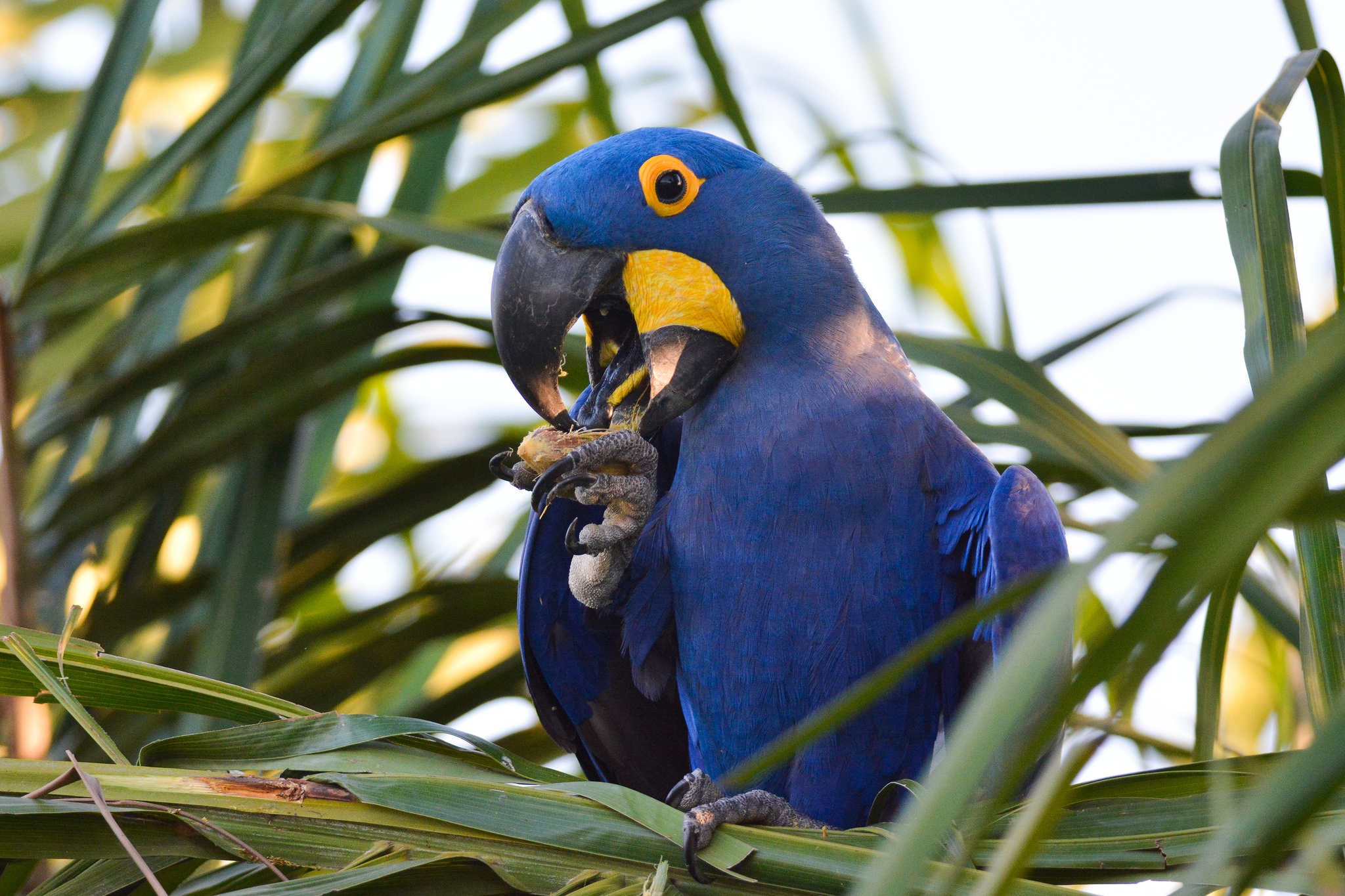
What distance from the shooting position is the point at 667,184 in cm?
140

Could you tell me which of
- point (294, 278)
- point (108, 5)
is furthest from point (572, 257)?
point (108, 5)

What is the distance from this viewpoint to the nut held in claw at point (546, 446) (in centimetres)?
129

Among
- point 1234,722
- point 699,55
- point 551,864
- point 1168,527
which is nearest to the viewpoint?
point 1168,527

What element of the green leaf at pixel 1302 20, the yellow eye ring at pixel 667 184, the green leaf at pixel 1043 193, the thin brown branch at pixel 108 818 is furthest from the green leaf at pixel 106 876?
the green leaf at pixel 1302 20

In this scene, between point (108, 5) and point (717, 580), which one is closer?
point (717, 580)

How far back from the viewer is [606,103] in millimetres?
1863

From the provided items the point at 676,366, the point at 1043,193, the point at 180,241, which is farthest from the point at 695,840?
the point at 180,241

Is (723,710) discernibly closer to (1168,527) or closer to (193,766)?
(193,766)

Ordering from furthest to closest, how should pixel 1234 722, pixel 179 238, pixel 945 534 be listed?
1. pixel 1234 722
2. pixel 179 238
3. pixel 945 534

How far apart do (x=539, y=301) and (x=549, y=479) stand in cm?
22

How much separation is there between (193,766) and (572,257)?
0.71 metres

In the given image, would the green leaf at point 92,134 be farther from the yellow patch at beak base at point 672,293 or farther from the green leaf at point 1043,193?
the green leaf at point 1043,193

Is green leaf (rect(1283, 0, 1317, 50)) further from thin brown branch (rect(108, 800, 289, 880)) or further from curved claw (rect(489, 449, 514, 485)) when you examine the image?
thin brown branch (rect(108, 800, 289, 880))

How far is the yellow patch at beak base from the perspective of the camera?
136 cm
